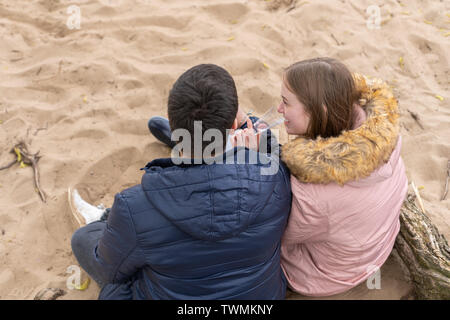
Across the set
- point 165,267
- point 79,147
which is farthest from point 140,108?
point 165,267

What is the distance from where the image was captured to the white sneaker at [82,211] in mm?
2090

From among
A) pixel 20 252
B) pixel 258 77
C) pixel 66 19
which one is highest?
pixel 66 19

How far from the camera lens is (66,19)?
336 cm

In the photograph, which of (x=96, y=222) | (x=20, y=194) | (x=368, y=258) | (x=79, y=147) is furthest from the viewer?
(x=79, y=147)

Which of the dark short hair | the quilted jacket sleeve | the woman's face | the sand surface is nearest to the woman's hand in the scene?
the woman's face

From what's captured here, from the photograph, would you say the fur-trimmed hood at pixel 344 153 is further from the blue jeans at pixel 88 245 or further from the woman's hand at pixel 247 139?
the blue jeans at pixel 88 245

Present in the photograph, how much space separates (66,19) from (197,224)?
292cm

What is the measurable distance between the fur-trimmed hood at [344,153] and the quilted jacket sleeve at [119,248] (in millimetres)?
603

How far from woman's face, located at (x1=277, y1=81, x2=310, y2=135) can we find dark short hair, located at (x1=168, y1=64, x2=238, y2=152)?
14.8 inches

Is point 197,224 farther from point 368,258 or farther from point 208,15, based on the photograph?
point 208,15

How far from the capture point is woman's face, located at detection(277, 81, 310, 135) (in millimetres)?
1514

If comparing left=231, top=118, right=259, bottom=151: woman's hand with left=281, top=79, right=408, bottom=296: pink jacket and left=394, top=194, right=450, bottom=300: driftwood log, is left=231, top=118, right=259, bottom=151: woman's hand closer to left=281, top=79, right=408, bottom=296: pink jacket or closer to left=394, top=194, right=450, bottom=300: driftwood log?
left=281, top=79, right=408, bottom=296: pink jacket

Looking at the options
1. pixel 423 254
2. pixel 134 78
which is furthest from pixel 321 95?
pixel 134 78
